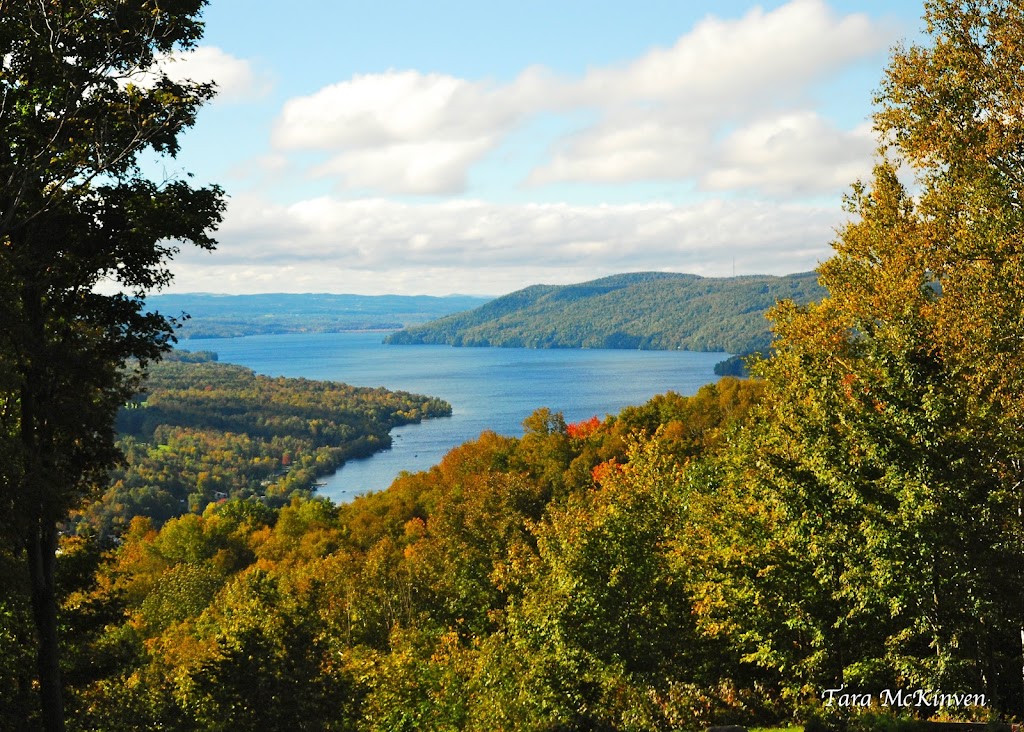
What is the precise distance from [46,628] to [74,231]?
19.0ft

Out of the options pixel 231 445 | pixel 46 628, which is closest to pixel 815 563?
pixel 46 628

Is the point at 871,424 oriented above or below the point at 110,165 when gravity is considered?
below

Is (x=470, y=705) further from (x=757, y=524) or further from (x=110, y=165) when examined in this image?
(x=110, y=165)

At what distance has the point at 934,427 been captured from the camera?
14.4 meters

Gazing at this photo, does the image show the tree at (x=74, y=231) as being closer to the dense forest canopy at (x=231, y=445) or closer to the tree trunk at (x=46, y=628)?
the tree trunk at (x=46, y=628)

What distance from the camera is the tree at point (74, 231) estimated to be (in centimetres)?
1130

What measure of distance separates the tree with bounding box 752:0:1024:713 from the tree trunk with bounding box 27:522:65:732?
12213mm

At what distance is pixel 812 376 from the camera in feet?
56.5

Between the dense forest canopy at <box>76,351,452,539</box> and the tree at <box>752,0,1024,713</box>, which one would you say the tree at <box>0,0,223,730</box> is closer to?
the tree at <box>752,0,1024,713</box>

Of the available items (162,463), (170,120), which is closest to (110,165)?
(170,120)

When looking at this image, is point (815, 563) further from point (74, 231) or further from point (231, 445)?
point (231, 445)

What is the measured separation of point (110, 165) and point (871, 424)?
12.8 metres

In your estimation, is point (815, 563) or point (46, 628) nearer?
point (46, 628)

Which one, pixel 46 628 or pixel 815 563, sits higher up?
pixel 46 628
